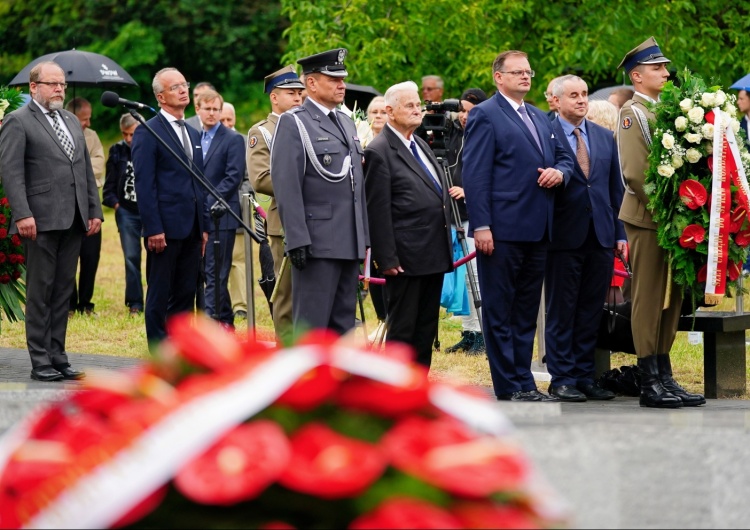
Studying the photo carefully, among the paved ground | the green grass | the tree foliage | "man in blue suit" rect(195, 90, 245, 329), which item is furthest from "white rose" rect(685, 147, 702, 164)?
the tree foliage

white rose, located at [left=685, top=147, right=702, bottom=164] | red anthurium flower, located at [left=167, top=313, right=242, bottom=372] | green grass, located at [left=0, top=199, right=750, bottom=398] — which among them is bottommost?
green grass, located at [left=0, top=199, right=750, bottom=398]

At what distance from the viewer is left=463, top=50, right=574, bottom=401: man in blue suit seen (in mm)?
7949

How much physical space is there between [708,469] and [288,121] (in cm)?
521

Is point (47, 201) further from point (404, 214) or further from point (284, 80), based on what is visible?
point (404, 214)

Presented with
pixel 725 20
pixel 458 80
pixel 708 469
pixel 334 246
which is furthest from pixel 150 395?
pixel 725 20

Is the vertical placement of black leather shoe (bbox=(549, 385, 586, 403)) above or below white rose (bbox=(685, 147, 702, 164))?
below

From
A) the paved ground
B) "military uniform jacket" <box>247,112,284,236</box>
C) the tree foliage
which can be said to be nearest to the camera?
the paved ground

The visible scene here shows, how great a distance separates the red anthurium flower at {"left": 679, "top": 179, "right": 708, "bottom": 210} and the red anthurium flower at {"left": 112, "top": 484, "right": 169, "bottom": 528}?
21.0 feet

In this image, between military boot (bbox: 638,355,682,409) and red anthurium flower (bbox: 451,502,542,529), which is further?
military boot (bbox: 638,355,682,409)

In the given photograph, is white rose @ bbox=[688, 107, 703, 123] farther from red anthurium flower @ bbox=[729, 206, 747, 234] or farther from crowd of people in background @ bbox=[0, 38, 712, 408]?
red anthurium flower @ bbox=[729, 206, 747, 234]

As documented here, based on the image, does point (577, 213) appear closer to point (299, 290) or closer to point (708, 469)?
point (299, 290)

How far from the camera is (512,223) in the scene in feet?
26.0

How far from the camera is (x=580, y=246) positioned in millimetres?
8414

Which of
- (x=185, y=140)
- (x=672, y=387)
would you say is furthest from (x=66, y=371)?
(x=672, y=387)
